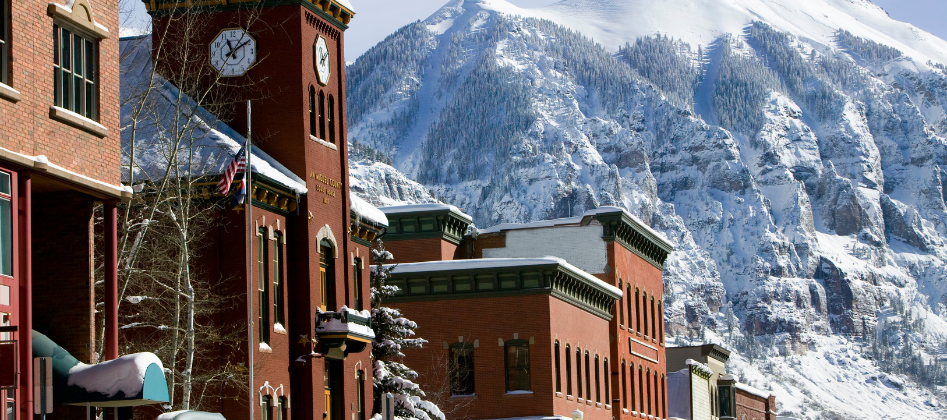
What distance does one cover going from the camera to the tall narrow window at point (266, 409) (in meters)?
39.3

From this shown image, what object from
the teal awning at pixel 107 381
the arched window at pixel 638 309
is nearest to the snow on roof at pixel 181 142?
the teal awning at pixel 107 381

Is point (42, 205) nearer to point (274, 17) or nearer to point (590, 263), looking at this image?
point (274, 17)

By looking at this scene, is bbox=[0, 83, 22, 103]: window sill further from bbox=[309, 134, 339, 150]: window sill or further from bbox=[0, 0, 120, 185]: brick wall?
bbox=[309, 134, 339, 150]: window sill

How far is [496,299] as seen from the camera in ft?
189

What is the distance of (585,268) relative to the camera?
66.9 meters

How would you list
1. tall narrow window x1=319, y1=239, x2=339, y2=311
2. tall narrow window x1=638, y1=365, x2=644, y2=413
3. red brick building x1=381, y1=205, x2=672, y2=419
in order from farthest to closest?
tall narrow window x1=638, y1=365, x2=644, y2=413
red brick building x1=381, y1=205, x2=672, y2=419
tall narrow window x1=319, y1=239, x2=339, y2=311

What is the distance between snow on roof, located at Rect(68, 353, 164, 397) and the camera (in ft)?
82.1

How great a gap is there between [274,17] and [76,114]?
17288mm

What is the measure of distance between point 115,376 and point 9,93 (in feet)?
16.0

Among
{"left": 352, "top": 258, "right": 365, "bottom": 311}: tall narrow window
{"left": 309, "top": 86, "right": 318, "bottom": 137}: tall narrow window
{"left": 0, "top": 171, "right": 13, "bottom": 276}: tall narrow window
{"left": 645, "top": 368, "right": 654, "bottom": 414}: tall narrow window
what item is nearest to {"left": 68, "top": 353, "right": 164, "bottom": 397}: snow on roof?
{"left": 0, "top": 171, "right": 13, "bottom": 276}: tall narrow window

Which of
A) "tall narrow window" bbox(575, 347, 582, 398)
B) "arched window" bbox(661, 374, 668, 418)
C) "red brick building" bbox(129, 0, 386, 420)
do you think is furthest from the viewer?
"arched window" bbox(661, 374, 668, 418)

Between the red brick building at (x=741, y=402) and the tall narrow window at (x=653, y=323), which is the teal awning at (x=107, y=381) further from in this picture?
the red brick building at (x=741, y=402)

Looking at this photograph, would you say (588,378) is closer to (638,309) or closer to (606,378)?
(606,378)

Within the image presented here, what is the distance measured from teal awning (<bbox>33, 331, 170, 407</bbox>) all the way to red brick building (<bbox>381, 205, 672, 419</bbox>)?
32.4m
